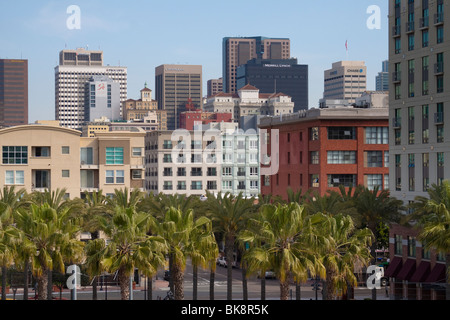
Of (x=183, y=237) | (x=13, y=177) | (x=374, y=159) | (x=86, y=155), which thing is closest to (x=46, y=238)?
(x=183, y=237)

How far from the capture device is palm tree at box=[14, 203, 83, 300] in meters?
53.9

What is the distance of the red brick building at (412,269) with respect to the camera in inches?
2781

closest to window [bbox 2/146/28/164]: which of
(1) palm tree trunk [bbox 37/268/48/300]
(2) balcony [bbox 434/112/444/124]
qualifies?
(1) palm tree trunk [bbox 37/268/48/300]

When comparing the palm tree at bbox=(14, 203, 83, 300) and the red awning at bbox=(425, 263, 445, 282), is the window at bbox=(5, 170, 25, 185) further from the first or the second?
the red awning at bbox=(425, 263, 445, 282)

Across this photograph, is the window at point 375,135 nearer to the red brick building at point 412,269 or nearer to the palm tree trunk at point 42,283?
the red brick building at point 412,269

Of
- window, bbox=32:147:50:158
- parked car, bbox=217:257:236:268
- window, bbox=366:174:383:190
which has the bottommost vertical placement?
parked car, bbox=217:257:236:268

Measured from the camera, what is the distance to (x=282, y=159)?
424 ft

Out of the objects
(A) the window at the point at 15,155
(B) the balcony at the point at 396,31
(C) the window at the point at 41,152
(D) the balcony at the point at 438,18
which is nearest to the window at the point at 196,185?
(C) the window at the point at 41,152

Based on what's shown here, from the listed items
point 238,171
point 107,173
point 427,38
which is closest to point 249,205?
point 427,38

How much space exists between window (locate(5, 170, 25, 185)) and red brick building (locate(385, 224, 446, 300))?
51847 millimetres

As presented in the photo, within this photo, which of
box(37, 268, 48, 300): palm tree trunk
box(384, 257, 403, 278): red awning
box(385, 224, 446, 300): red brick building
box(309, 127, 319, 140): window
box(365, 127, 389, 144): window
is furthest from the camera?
box(309, 127, 319, 140): window

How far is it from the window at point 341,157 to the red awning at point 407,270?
3671cm
